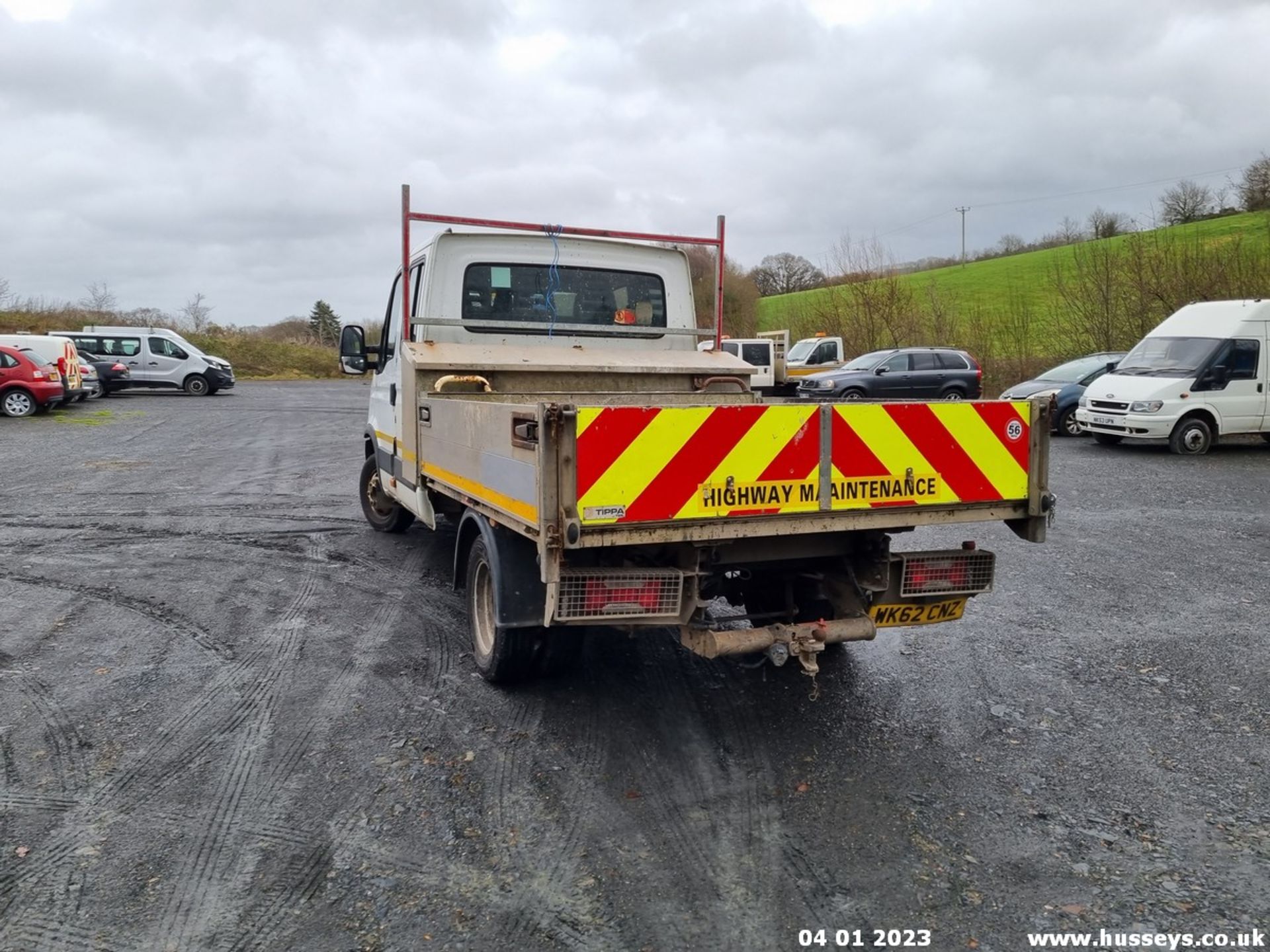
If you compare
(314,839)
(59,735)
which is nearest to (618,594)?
(314,839)

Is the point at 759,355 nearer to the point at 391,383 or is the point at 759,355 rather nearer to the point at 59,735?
the point at 391,383

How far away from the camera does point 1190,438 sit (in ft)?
47.2

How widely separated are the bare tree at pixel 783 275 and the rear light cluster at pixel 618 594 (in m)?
48.9

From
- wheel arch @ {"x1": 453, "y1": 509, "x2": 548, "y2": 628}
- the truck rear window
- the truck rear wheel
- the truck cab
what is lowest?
the truck rear wheel

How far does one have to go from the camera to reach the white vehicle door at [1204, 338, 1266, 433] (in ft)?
47.4

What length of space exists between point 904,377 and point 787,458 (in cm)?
1909

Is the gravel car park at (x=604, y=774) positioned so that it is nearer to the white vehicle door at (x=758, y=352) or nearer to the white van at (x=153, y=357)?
the white vehicle door at (x=758, y=352)

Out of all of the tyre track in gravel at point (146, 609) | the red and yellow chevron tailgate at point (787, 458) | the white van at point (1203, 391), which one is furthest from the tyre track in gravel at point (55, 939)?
the white van at point (1203, 391)

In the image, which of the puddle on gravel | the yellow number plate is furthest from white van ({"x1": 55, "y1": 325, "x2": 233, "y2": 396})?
the yellow number plate

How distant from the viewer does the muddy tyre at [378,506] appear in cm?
825

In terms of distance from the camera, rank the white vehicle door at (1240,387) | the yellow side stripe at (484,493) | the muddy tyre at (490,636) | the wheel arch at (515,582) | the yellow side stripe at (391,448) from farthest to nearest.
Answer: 1. the white vehicle door at (1240,387)
2. the yellow side stripe at (391,448)
3. the muddy tyre at (490,636)
4. the wheel arch at (515,582)
5. the yellow side stripe at (484,493)

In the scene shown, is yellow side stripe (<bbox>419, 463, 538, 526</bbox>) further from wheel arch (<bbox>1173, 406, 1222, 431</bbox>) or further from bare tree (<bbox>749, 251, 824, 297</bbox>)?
bare tree (<bbox>749, 251, 824, 297</bbox>)

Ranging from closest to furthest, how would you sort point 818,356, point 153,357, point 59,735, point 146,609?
point 59,735 → point 146,609 → point 818,356 → point 153,357

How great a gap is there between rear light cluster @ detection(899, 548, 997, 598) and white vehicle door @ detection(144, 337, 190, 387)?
28773mm
